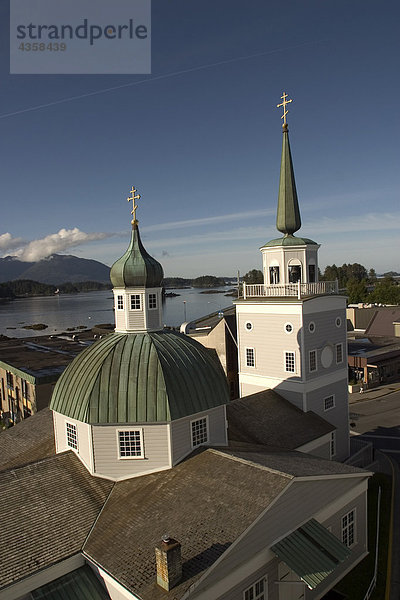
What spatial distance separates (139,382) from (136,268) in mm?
5783

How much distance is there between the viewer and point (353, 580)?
1825 centimetres

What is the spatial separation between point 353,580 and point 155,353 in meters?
12.5

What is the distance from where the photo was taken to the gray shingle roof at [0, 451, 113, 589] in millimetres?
13812

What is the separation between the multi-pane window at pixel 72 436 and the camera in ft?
62.3

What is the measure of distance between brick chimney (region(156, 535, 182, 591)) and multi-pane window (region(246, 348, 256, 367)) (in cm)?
1780

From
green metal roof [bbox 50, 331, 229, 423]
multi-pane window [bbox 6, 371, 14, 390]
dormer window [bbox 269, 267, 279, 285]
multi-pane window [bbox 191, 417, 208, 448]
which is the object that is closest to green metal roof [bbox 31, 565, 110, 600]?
green metal roof [bbox 50, 331, 229, 423]

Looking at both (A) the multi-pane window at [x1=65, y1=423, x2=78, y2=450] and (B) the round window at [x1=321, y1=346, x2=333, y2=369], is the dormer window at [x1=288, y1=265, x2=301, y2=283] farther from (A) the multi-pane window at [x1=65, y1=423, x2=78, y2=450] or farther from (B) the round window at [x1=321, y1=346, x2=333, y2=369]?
(A) the multi-pane window at [x1=65, y1=423, x2=78, y2=450]

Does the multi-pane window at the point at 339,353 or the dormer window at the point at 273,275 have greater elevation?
the dormer window at the point at 273,275

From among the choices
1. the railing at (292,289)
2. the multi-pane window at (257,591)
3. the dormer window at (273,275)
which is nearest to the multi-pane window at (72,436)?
the multi-pane window at (257,591)

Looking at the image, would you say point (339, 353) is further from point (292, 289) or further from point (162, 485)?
point (162, 485)

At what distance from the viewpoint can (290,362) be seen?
27359 mm

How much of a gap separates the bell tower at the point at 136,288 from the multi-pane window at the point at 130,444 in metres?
5.18

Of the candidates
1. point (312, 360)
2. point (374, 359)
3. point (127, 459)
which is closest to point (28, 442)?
point (127, 459)

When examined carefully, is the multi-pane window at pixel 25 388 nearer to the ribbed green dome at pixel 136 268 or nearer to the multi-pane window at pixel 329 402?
the ribbed green dome at pixel 136 268
